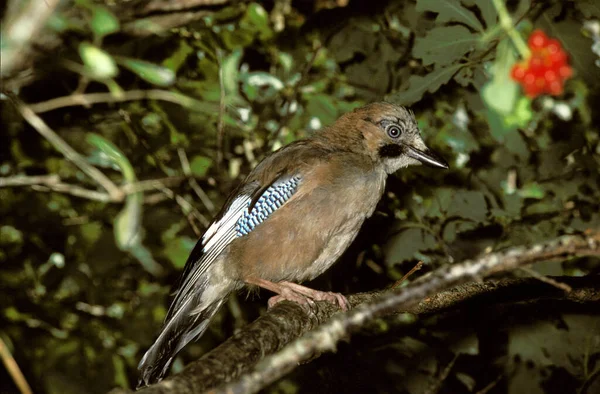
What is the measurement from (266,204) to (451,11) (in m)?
1.49

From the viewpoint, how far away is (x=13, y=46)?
1295mm

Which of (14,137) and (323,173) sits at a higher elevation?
(14,137)

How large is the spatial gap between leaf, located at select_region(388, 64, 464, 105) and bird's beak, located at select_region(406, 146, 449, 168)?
0.68 m

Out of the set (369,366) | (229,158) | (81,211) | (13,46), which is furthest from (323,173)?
(13,46)

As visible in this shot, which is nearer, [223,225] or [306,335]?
[306,335]

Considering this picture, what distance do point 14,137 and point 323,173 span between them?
7.02ft

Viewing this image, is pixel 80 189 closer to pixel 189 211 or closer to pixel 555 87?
pixel 189 211

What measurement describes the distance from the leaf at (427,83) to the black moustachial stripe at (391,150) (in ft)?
2.49

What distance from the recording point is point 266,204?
11.5 feet

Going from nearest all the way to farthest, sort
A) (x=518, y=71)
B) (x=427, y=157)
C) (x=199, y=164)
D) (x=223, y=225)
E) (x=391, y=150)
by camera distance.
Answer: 1. (x=518, y=71)
2. (x=223, y=225)
3. (x=427, y=157)
4. (x=391, y=150)
5. (x=199, y=164)

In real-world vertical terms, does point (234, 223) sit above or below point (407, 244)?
above

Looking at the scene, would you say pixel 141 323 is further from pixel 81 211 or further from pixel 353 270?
pixel 353 270

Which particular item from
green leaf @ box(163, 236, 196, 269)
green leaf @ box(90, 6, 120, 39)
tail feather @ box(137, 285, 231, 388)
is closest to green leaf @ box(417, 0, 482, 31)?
green leaf @ box(90, 6, 120, 39)

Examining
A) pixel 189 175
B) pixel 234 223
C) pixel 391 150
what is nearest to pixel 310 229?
pixel 234 223
